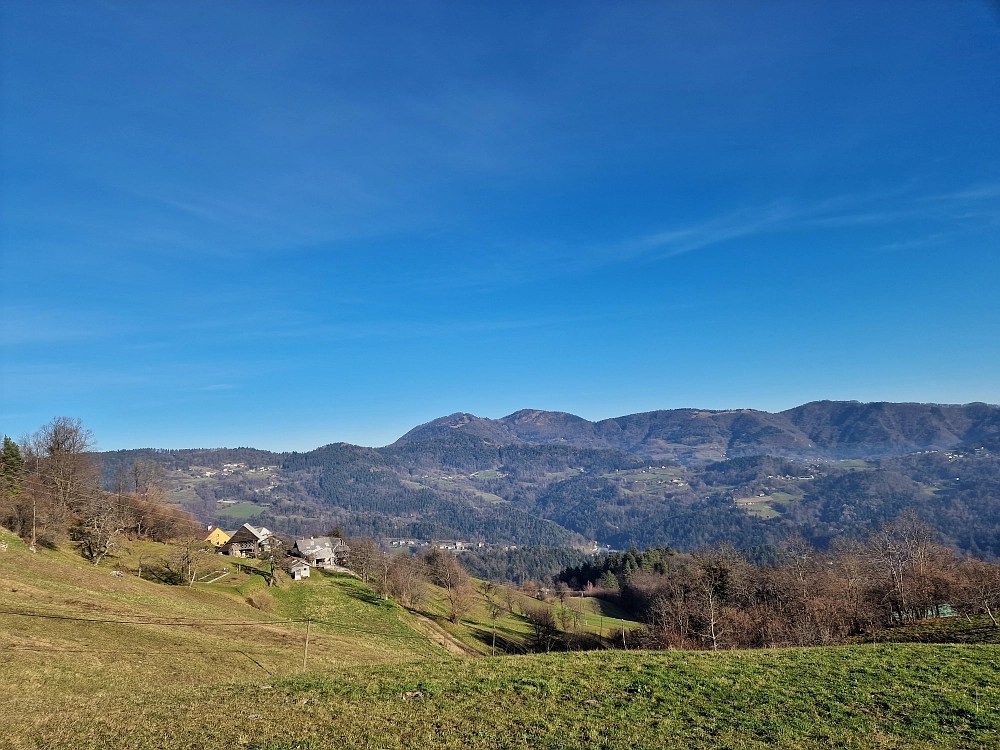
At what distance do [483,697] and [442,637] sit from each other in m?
53.2

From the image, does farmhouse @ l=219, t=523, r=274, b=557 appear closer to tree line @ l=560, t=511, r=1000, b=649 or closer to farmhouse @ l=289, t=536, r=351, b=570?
farmhouse @ l=289, t=536, r=351, b=570

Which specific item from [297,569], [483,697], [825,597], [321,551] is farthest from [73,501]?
[825,597]

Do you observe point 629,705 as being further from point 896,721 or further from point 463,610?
point 463,610

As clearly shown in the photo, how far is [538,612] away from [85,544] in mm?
67624

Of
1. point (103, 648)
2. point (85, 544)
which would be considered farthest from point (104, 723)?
point (85, 544)

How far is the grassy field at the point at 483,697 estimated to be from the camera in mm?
15164

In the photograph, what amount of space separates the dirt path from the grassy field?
30512 mm

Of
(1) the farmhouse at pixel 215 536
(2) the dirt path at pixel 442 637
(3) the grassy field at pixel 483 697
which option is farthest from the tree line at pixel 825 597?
(1) the farmhouse at pixel 215 536

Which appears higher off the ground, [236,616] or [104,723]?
[104,723]

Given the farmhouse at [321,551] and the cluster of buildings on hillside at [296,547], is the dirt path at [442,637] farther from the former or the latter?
the farmhouse at [321,551]

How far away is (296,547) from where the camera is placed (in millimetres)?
112875

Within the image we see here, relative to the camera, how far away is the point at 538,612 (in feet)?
298

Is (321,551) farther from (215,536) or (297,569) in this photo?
(297,569)

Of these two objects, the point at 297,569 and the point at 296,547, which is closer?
the point at 297,569
